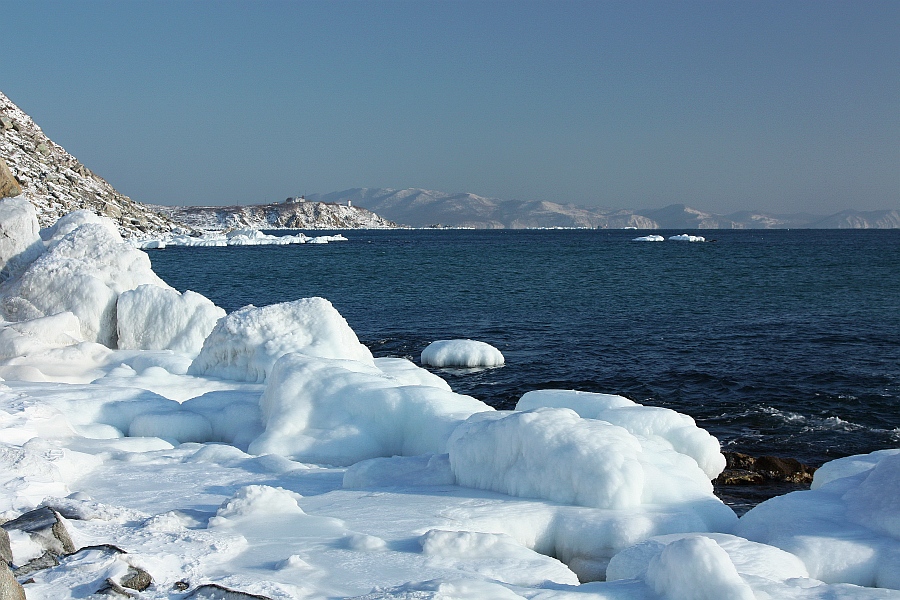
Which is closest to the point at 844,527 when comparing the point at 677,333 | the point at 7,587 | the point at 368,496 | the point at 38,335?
the point at 368,496

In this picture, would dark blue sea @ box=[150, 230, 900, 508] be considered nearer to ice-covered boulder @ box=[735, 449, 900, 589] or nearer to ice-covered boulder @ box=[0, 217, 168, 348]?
ice-covered boulder @ box=[735, 449, 900, 589]

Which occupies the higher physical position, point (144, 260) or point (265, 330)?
point (144, 260)

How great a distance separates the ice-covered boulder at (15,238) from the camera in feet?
59.2

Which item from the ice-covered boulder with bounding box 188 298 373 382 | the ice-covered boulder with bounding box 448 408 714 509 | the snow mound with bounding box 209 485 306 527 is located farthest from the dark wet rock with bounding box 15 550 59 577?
the ice-covered boulder with bounding box 188 298 373 382

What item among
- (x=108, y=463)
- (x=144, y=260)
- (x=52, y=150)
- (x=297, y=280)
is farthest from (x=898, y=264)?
(x=52, y=150)

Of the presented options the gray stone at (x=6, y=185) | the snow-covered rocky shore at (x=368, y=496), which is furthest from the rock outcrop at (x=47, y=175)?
the snow-covered rocky shore at (x=368, y=496)

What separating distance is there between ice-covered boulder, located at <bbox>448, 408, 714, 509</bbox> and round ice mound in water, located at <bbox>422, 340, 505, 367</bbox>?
40.1ft

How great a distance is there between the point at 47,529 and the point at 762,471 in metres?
10.2

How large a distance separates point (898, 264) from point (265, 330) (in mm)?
66295

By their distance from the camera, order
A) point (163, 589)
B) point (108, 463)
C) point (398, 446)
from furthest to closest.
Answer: point (398, 446)
point (108, 463)
point (163, 589)

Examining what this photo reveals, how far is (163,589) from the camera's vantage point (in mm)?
5230

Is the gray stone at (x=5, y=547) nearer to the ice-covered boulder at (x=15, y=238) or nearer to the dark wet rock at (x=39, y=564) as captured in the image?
the dark wet rock at (x=39, y=564)

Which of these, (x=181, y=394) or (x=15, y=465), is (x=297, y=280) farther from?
(x=15, y=465)

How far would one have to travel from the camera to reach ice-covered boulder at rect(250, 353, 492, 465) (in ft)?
32.7
